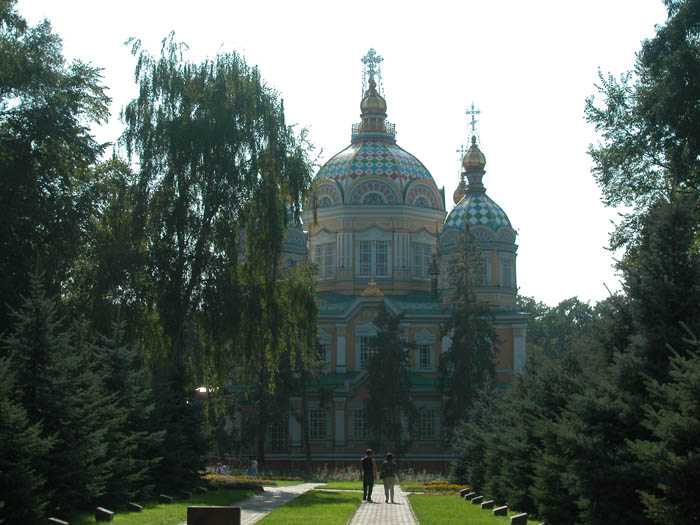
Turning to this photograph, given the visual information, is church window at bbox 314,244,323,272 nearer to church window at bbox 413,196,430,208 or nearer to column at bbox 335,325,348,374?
column at bbox 335,325,348,374

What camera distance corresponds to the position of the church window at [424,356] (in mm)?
47688

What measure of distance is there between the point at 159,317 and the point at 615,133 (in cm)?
1332

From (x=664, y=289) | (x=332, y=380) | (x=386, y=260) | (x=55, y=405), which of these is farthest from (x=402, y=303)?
(x=664, y=289)

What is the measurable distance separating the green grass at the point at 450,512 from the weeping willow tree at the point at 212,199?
5.61 metres

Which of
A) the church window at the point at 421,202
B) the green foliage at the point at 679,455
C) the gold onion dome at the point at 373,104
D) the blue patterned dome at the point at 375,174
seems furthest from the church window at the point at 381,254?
the green foliage at the point at 679,455

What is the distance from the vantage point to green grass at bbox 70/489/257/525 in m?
14.9

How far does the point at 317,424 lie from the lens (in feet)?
145

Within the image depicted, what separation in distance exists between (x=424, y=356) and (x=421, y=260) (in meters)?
5.82

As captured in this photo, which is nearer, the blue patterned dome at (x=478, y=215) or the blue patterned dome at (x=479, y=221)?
the blue patterned dome at (x=479, y=221)

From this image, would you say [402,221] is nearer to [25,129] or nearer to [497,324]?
[497,324]

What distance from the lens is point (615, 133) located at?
1041 inches

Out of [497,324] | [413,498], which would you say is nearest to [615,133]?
[413,498]

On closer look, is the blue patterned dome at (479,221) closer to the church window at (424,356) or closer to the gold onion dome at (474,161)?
the gold onion dome at (474,161)

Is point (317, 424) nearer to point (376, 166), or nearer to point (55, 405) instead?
point (376, 166)
